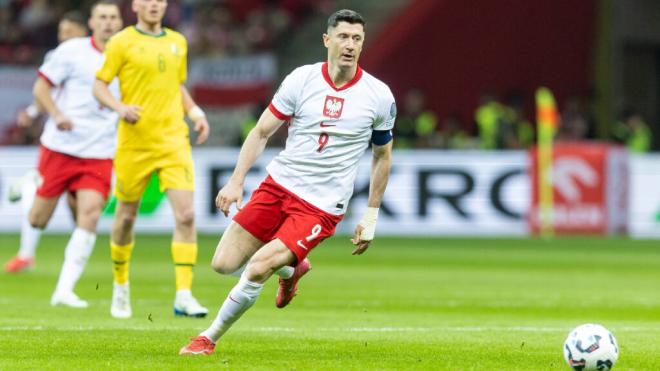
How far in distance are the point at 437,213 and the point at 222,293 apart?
33.0 feet

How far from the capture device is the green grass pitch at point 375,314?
9.12 metres

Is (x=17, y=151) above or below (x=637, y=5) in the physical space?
below

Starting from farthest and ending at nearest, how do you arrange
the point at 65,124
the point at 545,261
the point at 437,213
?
the point at 437,213, the point at 545,261, the point at 65,124

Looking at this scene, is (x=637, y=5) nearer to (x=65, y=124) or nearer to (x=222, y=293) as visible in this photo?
(x=222, y=293)

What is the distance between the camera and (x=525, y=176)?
24.5 m

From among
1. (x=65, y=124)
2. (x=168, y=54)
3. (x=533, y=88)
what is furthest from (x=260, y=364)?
(x=533, y=88)

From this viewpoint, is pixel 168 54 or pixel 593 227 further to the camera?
pixel 593 227

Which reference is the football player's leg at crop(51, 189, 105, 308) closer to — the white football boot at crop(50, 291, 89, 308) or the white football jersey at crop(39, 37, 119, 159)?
the white football boot at crop(50, 291, 89, 308)

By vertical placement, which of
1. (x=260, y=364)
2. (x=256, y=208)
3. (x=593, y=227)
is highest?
(x=256, y=208)

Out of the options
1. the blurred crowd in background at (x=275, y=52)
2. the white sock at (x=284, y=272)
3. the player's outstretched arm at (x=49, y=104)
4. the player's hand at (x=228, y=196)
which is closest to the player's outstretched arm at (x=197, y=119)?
the player's outstretched arm at (x=49, y=104)

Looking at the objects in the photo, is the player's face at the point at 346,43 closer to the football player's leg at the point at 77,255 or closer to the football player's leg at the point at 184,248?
the football player's leg at the point at 184,248

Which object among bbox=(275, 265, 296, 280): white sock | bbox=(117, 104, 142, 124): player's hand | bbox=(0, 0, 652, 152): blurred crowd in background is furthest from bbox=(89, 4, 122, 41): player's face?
bbox=(0, 0, 652, 152): blurred crowd in background

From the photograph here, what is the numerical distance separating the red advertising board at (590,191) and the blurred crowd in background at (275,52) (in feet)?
6.27

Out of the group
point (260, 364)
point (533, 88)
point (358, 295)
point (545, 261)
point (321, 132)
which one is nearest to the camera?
point (260, 364)
